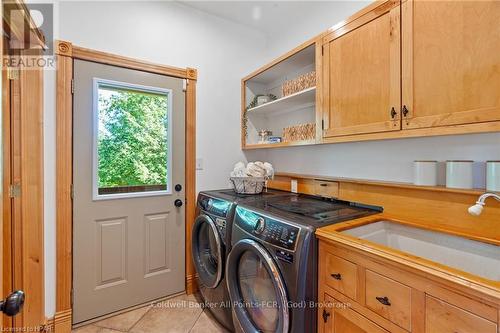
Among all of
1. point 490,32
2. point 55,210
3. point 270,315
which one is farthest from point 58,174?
point 490,32

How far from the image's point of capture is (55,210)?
176 cm

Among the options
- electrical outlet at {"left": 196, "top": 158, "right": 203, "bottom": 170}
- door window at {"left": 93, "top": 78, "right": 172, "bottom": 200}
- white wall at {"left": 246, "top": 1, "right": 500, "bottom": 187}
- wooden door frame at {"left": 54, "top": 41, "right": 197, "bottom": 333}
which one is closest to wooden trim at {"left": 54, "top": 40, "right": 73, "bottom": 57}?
wooden door frame at {"left": 54, "top": 41, "right": 197, "bottom": 333}

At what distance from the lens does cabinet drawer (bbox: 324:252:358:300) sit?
1.04 metres

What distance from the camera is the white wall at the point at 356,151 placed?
1244mm

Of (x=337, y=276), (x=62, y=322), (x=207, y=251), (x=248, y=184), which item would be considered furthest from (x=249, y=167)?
(x=62, y=322)

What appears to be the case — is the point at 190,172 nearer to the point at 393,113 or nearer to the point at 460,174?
the point at 393,113

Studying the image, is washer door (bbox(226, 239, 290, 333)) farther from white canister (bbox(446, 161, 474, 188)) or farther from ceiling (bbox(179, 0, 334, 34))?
ceiling (bbox(179, 0, 334, 34))

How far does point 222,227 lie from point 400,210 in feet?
3.71

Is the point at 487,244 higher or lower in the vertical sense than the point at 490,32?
lower

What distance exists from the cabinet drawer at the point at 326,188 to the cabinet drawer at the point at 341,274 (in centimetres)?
78

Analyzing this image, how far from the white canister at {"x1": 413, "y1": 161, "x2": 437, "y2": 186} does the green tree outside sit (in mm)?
1880

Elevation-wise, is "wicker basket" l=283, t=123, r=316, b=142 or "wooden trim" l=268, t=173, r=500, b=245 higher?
"wicker basket" l=283, t=123, r=316, b=142

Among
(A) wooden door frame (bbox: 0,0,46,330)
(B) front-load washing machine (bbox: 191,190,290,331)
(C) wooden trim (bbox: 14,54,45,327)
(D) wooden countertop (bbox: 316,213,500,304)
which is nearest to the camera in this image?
(D) wooden countertop (bbox: 316,213,500,304)

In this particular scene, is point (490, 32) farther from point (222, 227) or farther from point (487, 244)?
point (222, 227)
